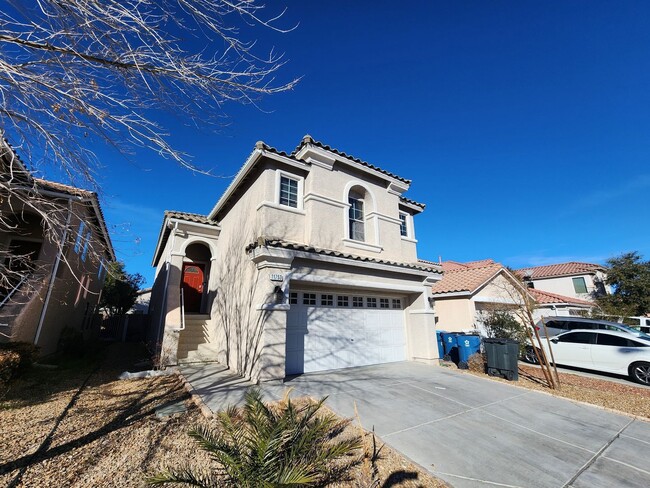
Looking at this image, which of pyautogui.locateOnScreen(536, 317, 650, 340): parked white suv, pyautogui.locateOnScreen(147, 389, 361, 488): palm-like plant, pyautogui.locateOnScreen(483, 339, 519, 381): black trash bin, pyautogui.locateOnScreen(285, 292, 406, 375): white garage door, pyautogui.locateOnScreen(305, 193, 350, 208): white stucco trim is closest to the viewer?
pyautogui.locateOnScreen(147, 389, 361, 488): palm-like plant

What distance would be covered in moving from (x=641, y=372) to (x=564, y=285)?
73.5ft

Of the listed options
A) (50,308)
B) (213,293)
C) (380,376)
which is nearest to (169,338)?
(213,293)

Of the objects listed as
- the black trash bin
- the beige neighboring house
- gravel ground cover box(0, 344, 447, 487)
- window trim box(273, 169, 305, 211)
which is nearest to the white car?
the beige neighboring house

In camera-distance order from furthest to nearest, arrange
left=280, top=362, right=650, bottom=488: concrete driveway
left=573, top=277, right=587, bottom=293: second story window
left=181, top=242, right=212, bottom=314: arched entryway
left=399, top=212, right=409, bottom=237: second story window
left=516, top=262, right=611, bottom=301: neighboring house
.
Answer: left=573, top=277, right=587, bottom=293: second story window, left=516, top=262, right=611, bottom=301: neighboring house, left=181, top=242, right=212, bottom=314: arched entryway, left=399, top=212, right=409, bottom=237: second story window, left=280, top=362, right=650, bottom=488: concrete driveway

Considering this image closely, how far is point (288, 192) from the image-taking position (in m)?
9.30

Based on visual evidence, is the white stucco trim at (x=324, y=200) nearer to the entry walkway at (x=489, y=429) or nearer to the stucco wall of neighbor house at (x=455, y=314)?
the entry walkway at (x=489, y=429)

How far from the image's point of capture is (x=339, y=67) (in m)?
8.30

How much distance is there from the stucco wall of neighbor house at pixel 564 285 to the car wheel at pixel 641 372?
21.5 m

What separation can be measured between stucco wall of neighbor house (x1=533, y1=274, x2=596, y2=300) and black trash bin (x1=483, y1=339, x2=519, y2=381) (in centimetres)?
2503

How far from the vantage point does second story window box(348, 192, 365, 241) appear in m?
10.7

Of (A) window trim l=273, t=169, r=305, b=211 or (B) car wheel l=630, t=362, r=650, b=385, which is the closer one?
(A) window trim l=273, t=169, r=305, b=211

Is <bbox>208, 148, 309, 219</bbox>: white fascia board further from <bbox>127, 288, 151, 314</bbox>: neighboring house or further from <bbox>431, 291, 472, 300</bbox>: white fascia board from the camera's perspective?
<bbox>127, 288, 151, 314</bbox>: neighboring house

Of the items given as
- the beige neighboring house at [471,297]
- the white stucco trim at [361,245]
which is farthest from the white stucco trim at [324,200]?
the beige neighboring house at [471,297]

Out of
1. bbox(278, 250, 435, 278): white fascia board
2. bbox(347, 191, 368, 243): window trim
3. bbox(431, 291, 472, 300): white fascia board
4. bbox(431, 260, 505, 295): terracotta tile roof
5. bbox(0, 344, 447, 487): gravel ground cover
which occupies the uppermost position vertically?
bbox(347, 191, 368, 243): window trim
